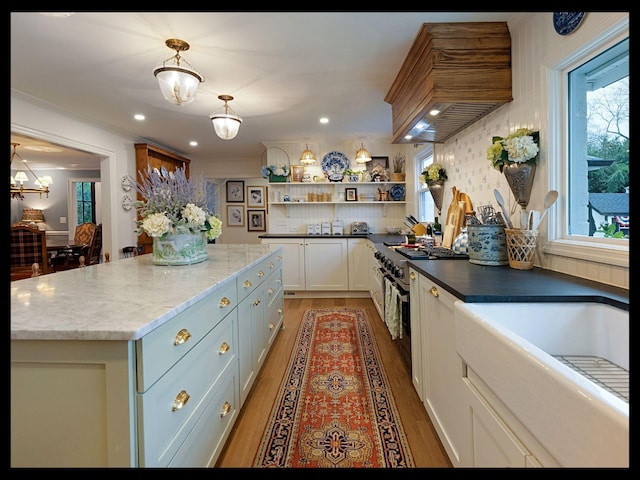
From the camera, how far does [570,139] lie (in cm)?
155

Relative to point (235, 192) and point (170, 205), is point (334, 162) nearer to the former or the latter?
point (235, 192)

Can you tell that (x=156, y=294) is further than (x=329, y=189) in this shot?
No

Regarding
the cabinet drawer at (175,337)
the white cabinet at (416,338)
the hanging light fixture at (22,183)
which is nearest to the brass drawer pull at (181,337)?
the cabinet drawer at (175,337)

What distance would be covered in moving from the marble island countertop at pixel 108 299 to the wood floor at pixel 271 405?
2.76ft

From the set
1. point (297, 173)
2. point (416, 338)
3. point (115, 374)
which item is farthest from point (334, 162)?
point (115, 374)

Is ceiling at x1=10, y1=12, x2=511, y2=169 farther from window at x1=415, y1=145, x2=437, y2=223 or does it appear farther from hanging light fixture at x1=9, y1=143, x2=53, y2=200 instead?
hanging light fixture at x1=9, y1=143, x2=53, y2=200

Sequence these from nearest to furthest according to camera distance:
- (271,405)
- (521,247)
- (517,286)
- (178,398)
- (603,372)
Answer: (603,372), (178,398), (517,286), (521,247), (271,405)

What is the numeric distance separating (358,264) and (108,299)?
11.9 ft

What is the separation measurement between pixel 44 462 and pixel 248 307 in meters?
1.18

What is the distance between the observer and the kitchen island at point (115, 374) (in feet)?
2.78

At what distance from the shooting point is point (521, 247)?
163 centimetres

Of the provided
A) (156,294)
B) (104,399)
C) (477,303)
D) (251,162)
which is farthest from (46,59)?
(251,162)

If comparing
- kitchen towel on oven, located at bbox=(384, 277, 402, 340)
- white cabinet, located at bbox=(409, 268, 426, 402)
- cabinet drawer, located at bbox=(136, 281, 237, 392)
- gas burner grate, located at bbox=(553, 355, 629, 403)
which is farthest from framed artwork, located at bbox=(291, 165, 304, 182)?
gas burner grate, located at bbox=(553, 355, 629, 403)
